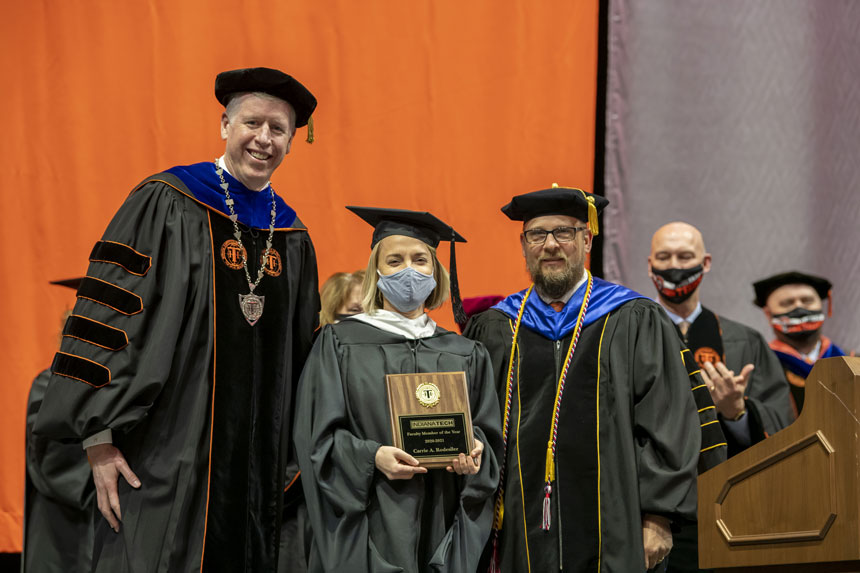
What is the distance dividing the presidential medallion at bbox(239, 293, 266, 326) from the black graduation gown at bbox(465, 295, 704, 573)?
1.02 metres

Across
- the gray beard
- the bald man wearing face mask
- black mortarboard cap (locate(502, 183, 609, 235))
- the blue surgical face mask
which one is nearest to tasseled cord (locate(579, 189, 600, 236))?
black mortarboard cap (locate(502, 183, 609, 235))

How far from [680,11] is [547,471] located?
4.29 meters

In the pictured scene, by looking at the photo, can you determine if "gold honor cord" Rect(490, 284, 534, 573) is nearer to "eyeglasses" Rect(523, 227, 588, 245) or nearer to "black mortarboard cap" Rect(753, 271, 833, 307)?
"eyeglasses" Rect(523, 227, 588, 245)

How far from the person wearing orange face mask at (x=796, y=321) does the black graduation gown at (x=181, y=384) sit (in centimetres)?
358

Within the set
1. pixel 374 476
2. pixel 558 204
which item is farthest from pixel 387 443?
pixel 558 204

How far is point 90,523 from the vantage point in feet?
14.3

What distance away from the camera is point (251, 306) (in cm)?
335

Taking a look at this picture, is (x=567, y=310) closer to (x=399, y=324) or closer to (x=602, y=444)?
(x=602, y=444)

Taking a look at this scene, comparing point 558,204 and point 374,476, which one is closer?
point 374,476

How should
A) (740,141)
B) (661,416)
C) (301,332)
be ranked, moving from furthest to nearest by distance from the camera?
1. (740,141)
2. (301,332)
3. (661,416)

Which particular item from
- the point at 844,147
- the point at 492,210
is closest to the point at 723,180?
the point at 844,147

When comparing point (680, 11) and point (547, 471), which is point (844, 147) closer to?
point (680, 11)

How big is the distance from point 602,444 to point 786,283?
9.52 ft

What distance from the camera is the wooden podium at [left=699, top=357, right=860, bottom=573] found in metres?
2.40
